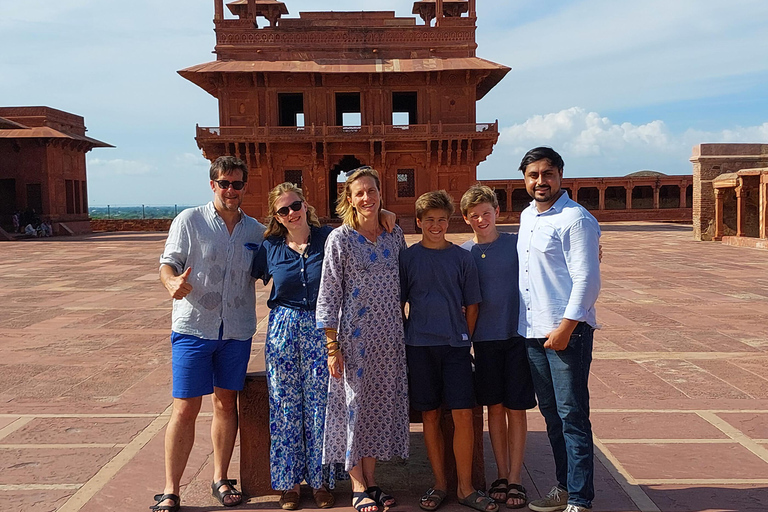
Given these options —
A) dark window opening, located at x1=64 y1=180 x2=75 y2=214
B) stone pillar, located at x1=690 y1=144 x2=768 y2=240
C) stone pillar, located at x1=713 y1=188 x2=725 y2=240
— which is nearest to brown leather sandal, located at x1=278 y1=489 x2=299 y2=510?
stone pillar, located at x1=713 y1=188 x2=725 y2=240

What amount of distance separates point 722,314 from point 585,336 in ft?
19.3

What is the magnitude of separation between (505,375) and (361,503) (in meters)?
0.90

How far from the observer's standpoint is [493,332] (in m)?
3.03

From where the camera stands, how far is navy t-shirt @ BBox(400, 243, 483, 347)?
296cm

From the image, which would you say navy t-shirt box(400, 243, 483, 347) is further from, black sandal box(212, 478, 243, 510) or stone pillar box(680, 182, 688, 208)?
stone pillar box(680, 182, 688, 208)

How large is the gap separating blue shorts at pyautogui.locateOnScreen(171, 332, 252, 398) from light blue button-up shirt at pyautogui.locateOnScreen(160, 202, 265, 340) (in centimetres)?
5

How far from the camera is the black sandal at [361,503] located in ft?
9.54

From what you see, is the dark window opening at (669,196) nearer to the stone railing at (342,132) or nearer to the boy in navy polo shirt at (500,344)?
the stone railing at (342,132)

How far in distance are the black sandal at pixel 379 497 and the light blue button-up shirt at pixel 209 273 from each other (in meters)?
0.94

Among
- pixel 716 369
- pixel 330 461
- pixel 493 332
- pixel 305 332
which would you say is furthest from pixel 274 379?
pixel 716 369

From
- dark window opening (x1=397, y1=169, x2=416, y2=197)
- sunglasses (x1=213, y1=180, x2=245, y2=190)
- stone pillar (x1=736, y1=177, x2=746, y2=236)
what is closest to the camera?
sunglasses (x1=213, y1=180, x2=245, y2=190)

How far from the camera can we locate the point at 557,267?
284cm

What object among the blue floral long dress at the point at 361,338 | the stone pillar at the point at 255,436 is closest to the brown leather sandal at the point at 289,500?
the stone pillar at the point at 255,436

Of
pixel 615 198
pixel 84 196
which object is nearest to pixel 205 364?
pixel 84 196
